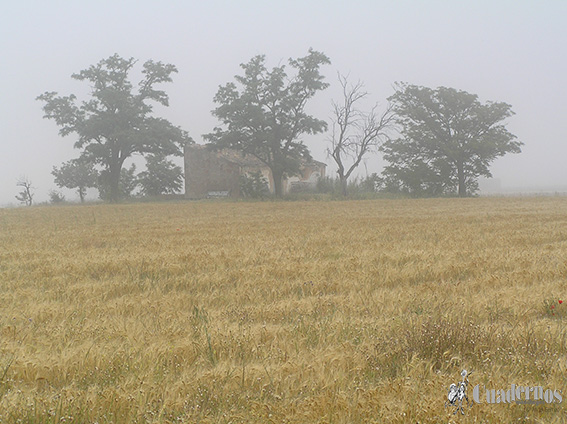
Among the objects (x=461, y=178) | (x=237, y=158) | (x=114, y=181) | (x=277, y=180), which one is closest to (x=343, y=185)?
(x=277, y=180)

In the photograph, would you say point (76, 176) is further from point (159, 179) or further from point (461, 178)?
point (461, 178)

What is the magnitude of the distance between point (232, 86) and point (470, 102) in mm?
25283

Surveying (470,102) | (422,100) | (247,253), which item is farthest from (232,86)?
(247,253)

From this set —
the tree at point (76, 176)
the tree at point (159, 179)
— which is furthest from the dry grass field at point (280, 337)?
the tree at point (76, 176)

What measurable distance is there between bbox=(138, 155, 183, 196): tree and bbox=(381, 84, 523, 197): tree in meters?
27.5

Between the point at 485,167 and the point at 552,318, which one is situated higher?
the point at 485,167

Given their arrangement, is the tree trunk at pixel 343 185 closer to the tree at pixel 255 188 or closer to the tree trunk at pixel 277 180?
the tree trunk at pixel 277 180

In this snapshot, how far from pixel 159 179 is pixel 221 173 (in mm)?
12185

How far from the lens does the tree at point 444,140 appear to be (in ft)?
154

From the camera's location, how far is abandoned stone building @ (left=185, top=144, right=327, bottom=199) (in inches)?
2029

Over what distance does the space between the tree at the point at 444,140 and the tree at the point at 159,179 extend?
27459 mm

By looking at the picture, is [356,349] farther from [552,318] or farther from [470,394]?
[552,318]

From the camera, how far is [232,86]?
138 ft

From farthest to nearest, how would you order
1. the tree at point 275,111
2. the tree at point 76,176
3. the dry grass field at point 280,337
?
the tree at point 76,176 < the tree at point 275,111 < the dry grass field at point 280,337
